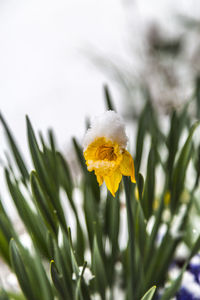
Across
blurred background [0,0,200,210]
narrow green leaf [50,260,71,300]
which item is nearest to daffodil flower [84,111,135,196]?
narrow green leaf [50,260,71,300]

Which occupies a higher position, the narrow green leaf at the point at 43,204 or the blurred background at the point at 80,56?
the blurred background at the point at 80,56

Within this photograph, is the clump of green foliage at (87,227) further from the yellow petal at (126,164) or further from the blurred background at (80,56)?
the blurred background at (80,56)

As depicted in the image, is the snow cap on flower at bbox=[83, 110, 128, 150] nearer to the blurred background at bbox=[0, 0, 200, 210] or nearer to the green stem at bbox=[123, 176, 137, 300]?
the green stem at bbox=[123, 176, 137, 300]

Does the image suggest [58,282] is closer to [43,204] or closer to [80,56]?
[43,204]

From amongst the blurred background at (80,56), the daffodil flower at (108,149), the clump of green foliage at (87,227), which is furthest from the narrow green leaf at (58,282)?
the blurred background at (80,56)

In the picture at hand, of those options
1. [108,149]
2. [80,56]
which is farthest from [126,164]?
[80,56]

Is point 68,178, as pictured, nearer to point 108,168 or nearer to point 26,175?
point 26,175
